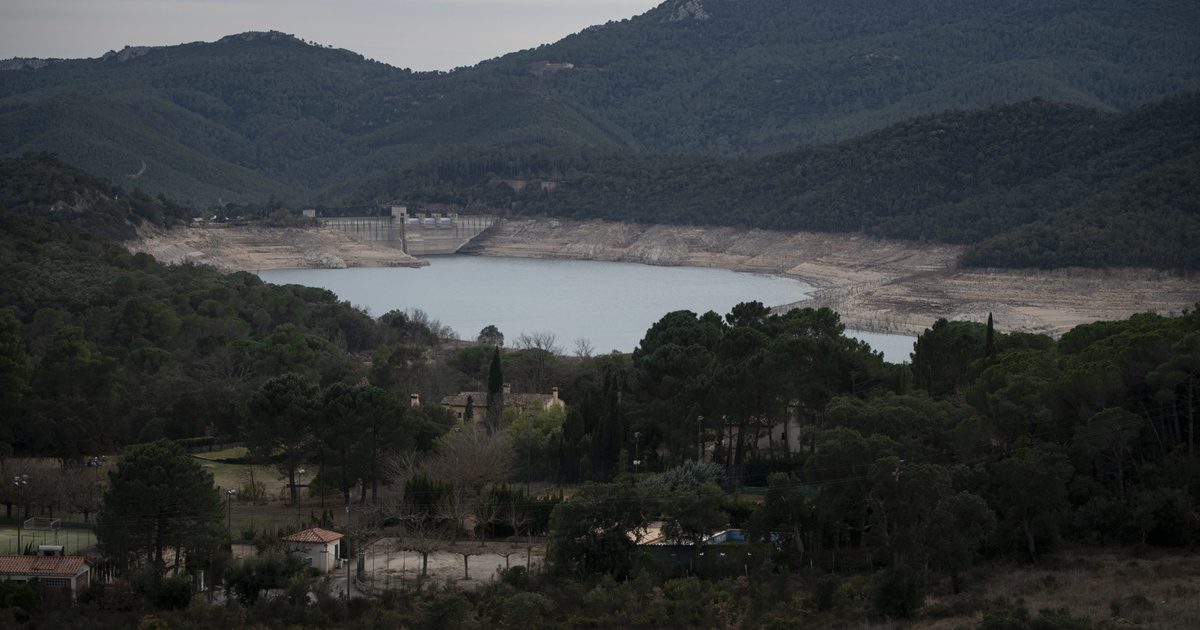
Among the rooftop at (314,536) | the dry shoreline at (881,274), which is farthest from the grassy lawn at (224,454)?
the dry shoreline at (881,274)

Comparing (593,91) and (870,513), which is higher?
(593,91)

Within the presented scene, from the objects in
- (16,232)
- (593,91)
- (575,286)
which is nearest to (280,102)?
(593,91)

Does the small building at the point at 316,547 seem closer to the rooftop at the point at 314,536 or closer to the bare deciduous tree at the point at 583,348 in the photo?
the rooftop at the point at 314,536

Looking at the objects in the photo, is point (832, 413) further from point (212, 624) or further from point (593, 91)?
point (593, 91)

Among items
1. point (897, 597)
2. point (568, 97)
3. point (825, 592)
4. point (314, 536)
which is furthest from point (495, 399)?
point (568, 97)

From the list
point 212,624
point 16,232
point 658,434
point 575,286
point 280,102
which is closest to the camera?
point 212,624

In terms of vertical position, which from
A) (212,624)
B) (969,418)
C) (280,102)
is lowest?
(212,624)

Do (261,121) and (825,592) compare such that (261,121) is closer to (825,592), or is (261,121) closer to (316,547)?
(316,547)

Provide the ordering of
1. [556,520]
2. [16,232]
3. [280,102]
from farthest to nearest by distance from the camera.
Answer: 1. [280,102]
2. [16,232]
3. [556,520]
